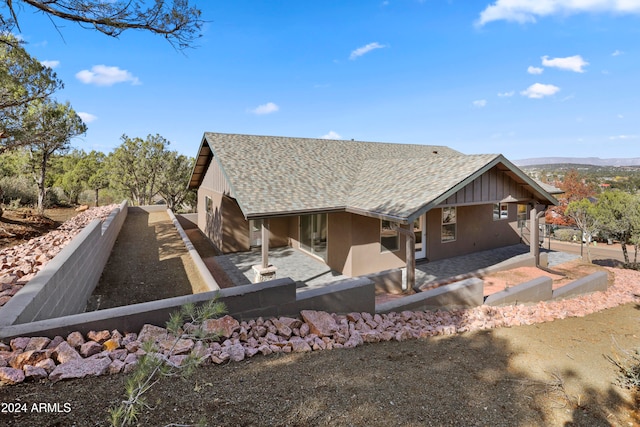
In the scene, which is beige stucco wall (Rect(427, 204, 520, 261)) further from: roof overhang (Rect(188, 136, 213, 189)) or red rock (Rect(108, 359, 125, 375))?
red rock (Rect(108, 359, 125, 375))

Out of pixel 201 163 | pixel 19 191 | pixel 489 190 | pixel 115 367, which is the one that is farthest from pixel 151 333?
pixel 19 191

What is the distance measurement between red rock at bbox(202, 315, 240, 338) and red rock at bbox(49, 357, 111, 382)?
134 centimetres

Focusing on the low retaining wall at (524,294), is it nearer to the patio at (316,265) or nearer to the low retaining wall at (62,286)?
the patio at (316,265)

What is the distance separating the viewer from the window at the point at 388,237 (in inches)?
458

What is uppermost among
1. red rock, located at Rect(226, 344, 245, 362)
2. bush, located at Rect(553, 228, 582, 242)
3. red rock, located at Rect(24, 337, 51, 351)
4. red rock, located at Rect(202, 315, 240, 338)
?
red rock, located at Rect(24, 337, 51, 351)

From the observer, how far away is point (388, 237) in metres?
11.8

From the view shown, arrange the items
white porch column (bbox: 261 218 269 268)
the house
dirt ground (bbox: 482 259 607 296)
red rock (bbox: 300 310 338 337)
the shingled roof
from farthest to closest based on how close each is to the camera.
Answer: dirt ground (bbox: 482 259 607 296), the house, white porch column (bbox: 261 218 269 268), the shingled roof, red rock (bbox: 300 310 338 337)

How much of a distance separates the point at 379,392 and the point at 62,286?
5.63 m

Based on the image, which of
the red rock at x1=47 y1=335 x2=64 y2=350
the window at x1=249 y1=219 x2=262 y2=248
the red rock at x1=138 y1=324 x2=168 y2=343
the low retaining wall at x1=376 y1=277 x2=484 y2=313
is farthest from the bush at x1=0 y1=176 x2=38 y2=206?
the low retaining wall at x1=376 y1=277 x2=484 y2=313

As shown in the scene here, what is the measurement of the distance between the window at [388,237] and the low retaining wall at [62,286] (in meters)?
9.08

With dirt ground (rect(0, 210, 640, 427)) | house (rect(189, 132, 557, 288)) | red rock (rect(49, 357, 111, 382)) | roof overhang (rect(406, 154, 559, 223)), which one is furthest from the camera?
house (rect(189, 132, 557, 288))

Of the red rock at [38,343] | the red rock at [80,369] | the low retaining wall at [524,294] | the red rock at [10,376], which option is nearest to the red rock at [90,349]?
the red rock at [80,369]

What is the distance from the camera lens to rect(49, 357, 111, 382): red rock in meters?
3.19

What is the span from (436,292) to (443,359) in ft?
10.1
